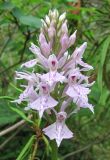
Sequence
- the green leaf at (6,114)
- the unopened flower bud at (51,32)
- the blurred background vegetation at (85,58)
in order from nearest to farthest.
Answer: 1. the unopened flower bud at (51,32)
2. the green leaf at (6,114)
3. the blurred background vegetation at (85,58)

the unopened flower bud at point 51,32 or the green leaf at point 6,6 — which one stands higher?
the green leaf at point 6,6

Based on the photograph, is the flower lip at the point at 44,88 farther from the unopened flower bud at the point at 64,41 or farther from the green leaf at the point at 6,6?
the green leaf at the point at 6,6

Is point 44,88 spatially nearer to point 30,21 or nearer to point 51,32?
point 51,32

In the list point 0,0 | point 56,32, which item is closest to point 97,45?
point 0,0

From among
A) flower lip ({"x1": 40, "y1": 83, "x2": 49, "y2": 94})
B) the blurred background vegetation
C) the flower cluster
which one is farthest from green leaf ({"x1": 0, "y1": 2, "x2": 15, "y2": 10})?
flower lip ({"x1": 40, "y1": 83, "x2": 49, "y2": 94})

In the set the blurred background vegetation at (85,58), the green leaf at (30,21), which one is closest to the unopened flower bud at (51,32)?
the blurred background vegetation at (85,58)

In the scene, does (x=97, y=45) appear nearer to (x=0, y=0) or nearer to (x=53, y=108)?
(x=0, y=0)

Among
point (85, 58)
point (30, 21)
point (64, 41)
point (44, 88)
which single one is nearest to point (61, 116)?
point (44, 88)
